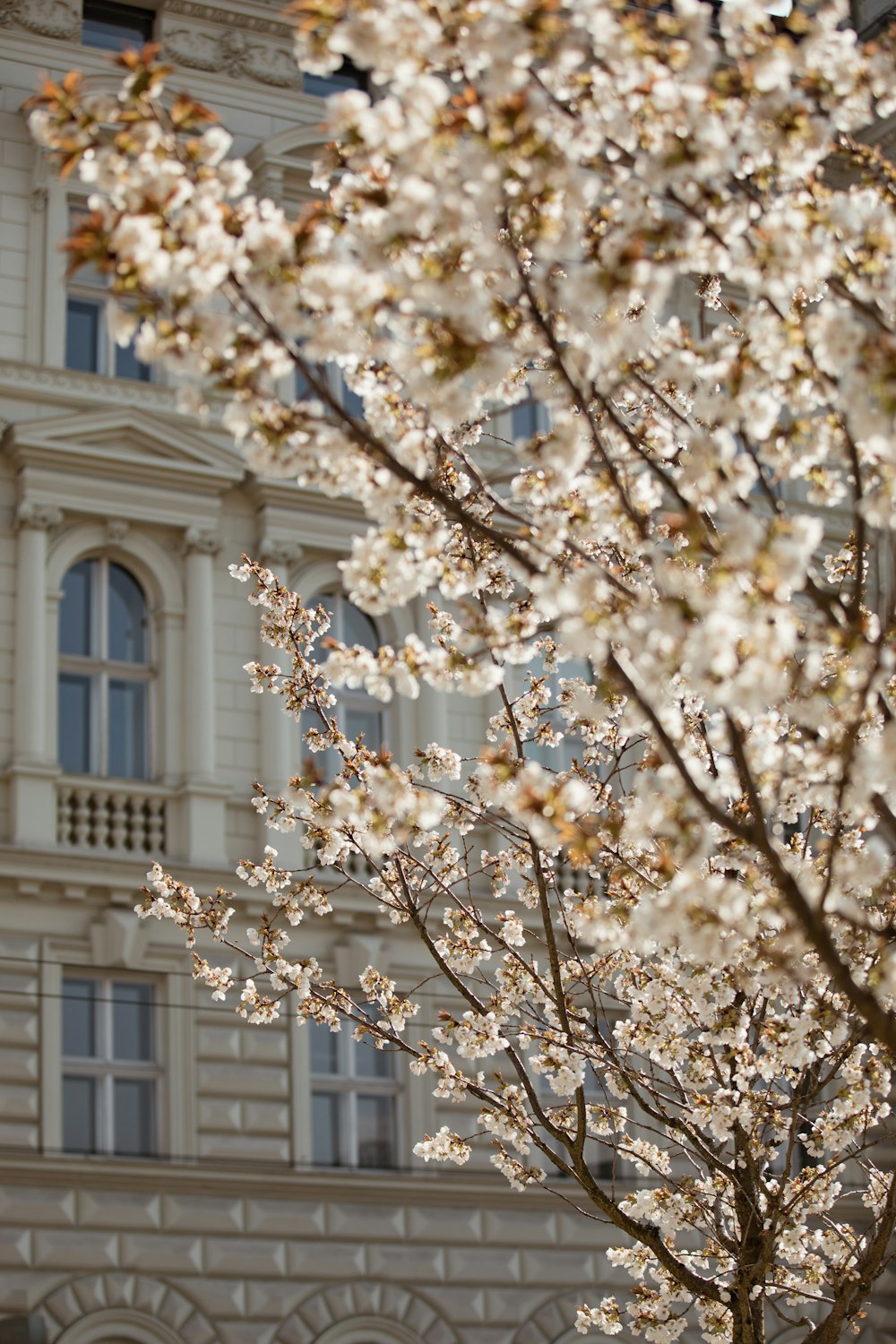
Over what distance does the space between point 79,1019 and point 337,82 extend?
35.0 feet

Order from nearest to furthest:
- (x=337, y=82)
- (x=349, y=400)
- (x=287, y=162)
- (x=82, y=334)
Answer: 1. (x=82, y=334)
2. (x=287, y=162)
3. (x=349, y=400)
4. (x=337, y=82)

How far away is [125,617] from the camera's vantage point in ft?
65.6

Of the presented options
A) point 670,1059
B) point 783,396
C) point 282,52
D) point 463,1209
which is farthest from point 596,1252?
point 783,396

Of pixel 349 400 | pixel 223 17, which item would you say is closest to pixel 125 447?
pixel 349 400

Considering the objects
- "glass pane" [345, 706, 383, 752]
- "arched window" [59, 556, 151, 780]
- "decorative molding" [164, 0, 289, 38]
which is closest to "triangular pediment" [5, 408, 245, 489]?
"arched window" [59, 556, 151, 780]

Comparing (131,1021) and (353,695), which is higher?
(353,695)

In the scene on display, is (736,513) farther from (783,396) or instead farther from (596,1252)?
(596,1252)

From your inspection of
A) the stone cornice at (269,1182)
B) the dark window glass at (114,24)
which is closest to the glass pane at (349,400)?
the dark window glass at (114,24)

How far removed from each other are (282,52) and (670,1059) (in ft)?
47.9

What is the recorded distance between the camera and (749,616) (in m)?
6.20

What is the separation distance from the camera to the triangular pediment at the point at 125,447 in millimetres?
19469

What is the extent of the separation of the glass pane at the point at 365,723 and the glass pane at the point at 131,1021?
11.5ft

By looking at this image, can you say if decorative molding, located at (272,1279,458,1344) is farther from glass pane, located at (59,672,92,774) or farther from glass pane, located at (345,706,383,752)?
glass pane, located at (345,706,383,752)

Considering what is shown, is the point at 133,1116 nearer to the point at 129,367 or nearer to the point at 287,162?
the point at 129,367
